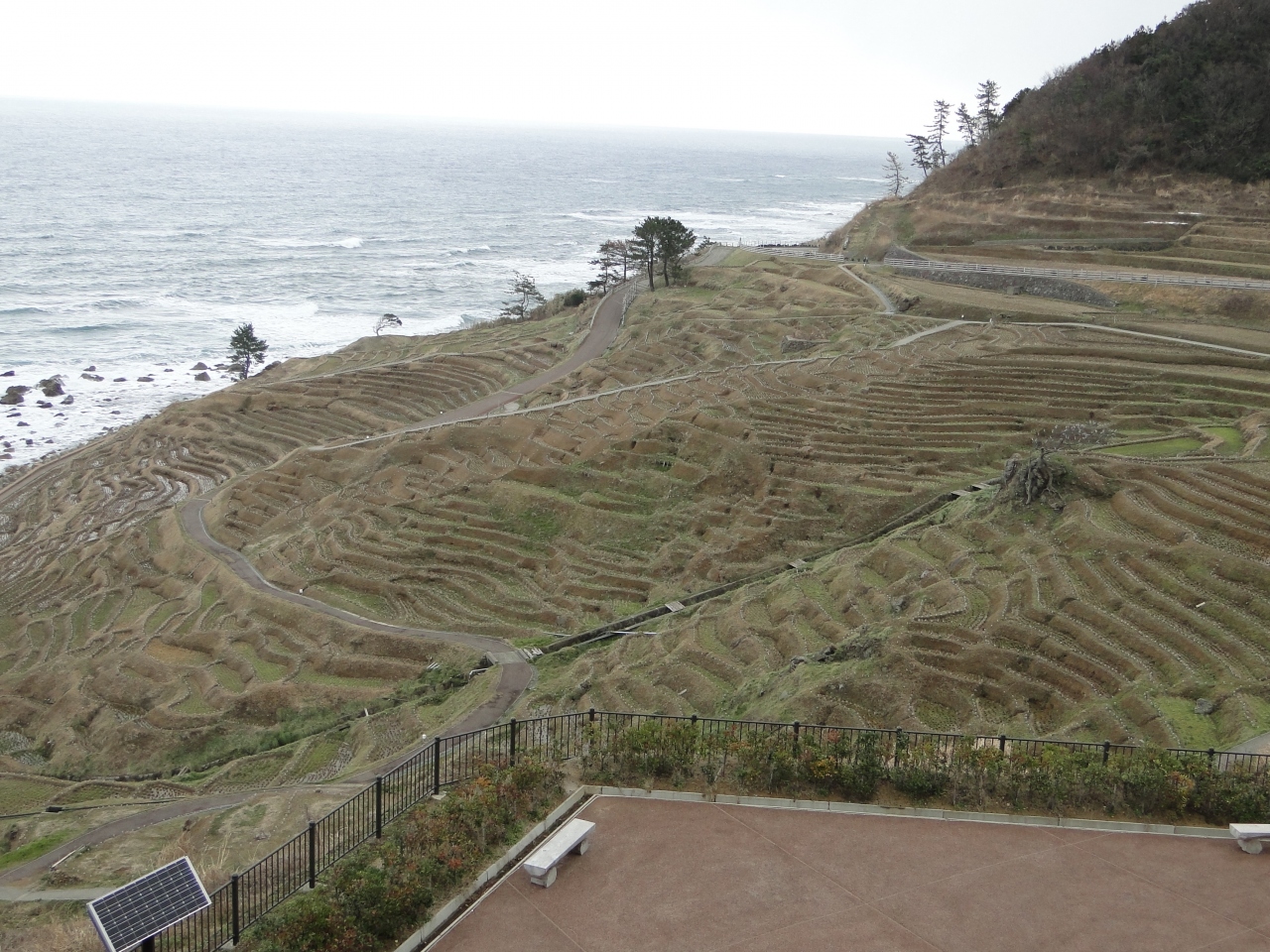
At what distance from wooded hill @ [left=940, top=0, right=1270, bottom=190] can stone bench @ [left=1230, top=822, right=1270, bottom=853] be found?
68540 mm

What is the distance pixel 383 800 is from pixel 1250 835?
14.2 m

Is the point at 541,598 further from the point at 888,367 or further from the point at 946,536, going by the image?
the point at 888,367

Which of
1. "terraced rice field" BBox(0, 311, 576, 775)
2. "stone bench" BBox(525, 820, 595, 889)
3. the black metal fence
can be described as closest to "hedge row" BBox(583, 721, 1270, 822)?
the black metal fence

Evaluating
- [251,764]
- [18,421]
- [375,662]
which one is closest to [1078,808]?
[251,764]

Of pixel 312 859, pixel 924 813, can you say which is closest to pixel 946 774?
pixel 924 813

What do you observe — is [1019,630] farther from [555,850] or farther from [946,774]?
[555,850]

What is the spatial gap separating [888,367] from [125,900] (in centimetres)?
4095

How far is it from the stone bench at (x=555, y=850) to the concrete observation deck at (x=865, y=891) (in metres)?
0.21

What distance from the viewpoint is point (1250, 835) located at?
617 inches

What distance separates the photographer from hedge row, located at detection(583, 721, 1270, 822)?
17.0m

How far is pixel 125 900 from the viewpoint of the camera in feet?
42.5

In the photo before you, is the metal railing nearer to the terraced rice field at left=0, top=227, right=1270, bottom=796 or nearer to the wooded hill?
the terraced rice field at left=0, top=227, right=1270, bottom=796

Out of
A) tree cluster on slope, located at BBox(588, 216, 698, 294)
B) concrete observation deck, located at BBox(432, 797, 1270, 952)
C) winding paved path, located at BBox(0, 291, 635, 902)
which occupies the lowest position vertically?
winding paved path, located at BBox(0, 291, 635, 902)

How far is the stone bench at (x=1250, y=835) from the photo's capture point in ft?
51.4
